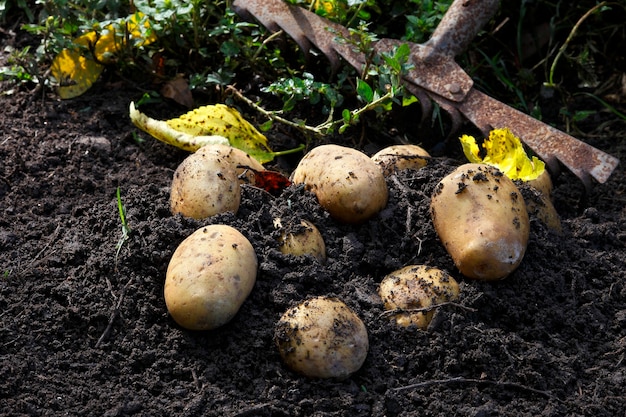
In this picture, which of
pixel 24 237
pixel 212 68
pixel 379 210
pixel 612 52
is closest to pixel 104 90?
pixel 212 68

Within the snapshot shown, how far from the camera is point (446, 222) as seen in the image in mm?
2398

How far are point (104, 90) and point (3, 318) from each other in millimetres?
1336

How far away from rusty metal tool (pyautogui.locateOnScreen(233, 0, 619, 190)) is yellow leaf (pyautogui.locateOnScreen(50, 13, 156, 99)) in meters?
0.50

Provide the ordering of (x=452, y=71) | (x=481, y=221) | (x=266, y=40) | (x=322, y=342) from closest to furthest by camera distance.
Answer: (x=322, y=342), (x=481, y=221), (x=452, y=71), (x=266, y=40)

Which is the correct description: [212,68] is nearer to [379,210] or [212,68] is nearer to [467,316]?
[379,210]

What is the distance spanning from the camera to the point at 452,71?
10.2ft

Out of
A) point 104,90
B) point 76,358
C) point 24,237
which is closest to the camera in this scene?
point 76,358

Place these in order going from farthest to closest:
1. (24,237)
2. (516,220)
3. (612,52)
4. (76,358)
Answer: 1. (612,52)
2. (24,237)
3. (516,220)
4. (76,358)

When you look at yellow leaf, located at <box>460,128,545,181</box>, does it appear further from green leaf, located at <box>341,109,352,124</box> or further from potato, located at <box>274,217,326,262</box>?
potato, located at <box>274,217,326,262</box>

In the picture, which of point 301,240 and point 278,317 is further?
point 301,240

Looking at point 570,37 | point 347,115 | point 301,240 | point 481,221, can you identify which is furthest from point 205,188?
point 570,37

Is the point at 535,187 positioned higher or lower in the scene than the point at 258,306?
higher

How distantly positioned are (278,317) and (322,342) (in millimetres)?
185

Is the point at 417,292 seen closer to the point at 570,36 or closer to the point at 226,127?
the point at 226,127
